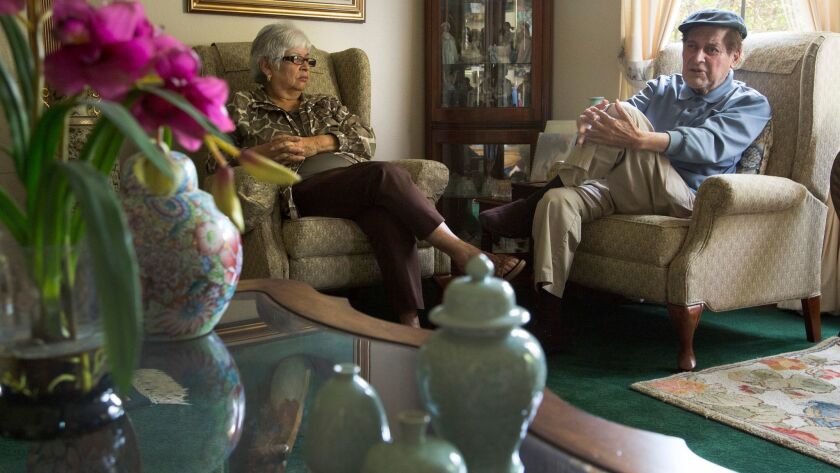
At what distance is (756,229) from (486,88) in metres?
1.95

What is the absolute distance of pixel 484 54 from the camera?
4.62 m

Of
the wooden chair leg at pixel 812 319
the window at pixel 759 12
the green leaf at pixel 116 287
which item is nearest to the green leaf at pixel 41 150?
the green leaf at pixel 116 287

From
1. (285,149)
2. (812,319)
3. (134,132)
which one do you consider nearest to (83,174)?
(134,132)

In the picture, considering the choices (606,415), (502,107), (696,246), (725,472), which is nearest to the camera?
(725,472)

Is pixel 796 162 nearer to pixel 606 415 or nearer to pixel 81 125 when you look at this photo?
pixel 606 415

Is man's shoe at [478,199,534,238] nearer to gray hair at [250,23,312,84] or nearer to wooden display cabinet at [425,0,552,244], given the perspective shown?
gray hair at [250,23,312,84]

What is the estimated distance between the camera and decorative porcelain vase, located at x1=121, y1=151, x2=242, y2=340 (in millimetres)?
1310

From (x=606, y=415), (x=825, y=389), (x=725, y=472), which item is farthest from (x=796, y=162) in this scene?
(x=725, y=472)

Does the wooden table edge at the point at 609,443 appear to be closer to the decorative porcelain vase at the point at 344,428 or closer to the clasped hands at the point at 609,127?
the decorative porcelain vase at the point at 344,428

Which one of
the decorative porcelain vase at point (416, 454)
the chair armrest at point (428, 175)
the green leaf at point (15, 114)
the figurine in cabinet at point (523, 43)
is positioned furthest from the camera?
the figurine in cabinet at point (523, 43)

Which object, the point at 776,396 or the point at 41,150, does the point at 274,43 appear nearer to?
the point at 776,396

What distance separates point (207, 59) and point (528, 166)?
1744mm

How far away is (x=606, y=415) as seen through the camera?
237 centimetres

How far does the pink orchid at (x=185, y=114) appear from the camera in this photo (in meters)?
0.83
